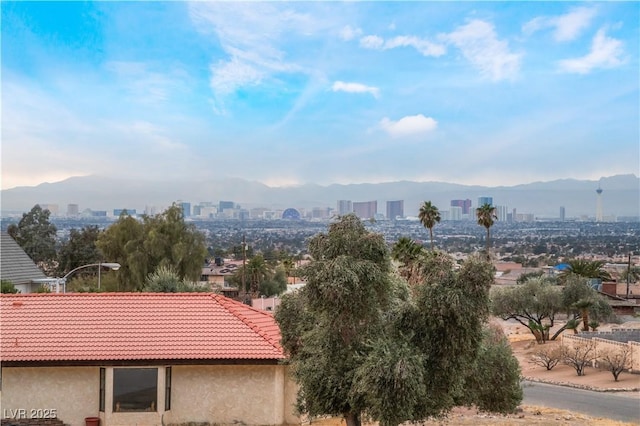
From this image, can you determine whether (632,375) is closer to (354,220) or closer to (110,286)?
(354,220)

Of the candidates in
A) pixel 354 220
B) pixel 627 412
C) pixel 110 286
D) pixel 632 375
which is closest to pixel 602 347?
pixel 632 375

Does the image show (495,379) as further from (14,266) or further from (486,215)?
Answer: (486,215)

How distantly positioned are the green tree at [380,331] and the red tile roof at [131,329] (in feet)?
16.2

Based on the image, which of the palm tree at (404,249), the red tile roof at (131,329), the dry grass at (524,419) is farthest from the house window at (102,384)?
the palm tree at (404,249)

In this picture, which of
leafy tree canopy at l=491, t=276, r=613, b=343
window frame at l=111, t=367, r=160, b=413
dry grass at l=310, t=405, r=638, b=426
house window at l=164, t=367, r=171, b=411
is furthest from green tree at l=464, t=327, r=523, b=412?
leafy tree canopy at l=491, t=276, r=613, b=343

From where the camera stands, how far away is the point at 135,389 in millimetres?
21062

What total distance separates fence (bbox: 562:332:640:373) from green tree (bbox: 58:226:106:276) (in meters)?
49.5

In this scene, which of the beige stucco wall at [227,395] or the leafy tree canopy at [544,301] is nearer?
the beige stucco wall at [227,395]

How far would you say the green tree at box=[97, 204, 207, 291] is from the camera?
5653 centimetres

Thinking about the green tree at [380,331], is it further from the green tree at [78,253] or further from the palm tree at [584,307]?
the green tree at [78,253]

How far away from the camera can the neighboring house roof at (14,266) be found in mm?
50094

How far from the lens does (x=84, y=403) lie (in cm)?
2112

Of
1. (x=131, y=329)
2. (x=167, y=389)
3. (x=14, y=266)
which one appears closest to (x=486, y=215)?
(x=14, y=266)

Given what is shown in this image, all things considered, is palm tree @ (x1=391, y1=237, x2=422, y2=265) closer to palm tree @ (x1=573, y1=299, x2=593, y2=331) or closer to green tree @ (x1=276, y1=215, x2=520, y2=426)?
palm tree @ (x1=573, y1=299, x2=593, y2=331)
